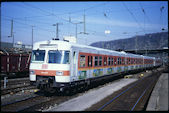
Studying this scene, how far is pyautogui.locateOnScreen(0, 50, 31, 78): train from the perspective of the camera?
1973cm

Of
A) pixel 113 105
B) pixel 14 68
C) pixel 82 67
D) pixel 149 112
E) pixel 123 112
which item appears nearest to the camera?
pixel 149 112

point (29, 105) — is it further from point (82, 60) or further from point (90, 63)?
point (90, 63)

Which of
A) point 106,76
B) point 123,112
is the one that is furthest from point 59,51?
point 106,76

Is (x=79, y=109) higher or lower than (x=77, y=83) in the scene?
lower

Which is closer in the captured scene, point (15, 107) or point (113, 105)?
point (15, 107)

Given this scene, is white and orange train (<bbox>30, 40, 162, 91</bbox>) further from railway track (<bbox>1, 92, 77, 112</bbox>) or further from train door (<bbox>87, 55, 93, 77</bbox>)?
railway track (<bbox>1, 92, 77, 112</bbox>)

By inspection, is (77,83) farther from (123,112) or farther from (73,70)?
(123,112)

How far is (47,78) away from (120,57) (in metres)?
13.6

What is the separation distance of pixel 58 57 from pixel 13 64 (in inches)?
488

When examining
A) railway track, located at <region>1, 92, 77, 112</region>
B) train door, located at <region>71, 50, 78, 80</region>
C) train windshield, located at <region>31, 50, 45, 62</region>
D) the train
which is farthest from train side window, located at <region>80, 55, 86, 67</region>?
the train

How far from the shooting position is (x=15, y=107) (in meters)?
8.38

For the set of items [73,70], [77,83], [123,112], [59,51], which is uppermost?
[59,51]

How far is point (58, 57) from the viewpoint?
10.5 metres

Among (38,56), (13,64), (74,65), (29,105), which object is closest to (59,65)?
(74,65)
